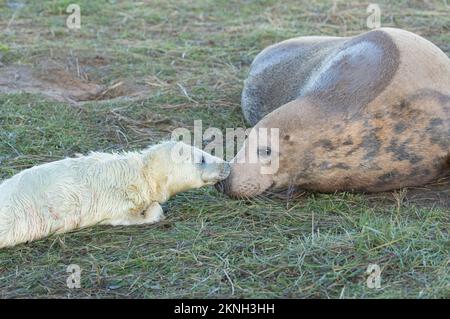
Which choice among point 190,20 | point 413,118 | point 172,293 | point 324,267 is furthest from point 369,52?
point 190,20

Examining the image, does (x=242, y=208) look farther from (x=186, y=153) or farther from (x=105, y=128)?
(x=105, y=128)

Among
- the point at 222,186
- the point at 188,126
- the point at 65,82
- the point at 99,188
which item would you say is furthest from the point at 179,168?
the point at 65,82

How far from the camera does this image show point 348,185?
593cm

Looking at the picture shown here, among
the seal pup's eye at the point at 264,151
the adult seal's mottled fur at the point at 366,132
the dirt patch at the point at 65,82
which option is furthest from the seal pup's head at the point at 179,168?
the dirt patch at the point at 65,82

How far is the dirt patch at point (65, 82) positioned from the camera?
27.5 feet

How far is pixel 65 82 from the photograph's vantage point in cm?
870

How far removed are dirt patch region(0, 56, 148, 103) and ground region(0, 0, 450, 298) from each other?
0.06ft

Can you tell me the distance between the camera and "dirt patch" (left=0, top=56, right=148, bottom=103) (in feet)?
27.5

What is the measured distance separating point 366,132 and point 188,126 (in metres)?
2.06

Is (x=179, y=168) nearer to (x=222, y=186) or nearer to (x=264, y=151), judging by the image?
(x=222, y=186)

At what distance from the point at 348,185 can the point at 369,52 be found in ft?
3.37

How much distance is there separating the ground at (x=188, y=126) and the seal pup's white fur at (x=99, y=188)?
10cm

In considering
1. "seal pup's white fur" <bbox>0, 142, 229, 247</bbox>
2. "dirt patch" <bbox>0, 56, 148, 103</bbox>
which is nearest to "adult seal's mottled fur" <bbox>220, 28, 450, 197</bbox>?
"seal pup's white fur" <bbox>0, 142, 229, 247</bbox>

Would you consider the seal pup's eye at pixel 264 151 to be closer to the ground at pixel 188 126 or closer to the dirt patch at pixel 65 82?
the ground at pixel 188 126
